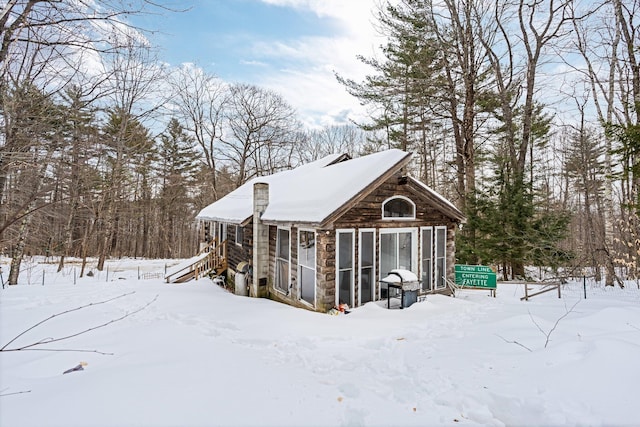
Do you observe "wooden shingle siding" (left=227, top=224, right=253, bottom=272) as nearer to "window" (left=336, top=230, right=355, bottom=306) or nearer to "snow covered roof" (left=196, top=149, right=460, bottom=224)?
"snow covered roof" (left=196, top=149, right=460, bottom=224)

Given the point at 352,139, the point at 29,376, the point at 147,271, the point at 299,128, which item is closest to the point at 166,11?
the point at 29,376

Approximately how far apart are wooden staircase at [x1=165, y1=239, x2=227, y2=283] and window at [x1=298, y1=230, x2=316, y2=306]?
23.9ft

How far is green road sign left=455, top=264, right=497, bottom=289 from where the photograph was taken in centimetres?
966

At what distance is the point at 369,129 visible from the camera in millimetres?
18859

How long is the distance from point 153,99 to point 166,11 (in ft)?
56.5

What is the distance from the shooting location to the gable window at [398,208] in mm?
8758

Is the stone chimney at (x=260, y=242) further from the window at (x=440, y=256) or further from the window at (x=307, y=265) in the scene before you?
the window at (x=440, y=256)

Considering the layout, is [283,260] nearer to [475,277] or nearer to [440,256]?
[440,256]

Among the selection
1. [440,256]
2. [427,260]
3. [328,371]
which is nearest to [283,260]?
[427,260]

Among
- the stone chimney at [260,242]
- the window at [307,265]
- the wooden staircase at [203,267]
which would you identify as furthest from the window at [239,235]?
the window at [307,265]

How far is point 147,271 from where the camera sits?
66.1 ft

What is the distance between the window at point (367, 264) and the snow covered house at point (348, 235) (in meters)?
0.03

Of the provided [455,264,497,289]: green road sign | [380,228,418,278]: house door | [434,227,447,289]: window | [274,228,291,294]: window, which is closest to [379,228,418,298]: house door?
[380,228,418,278]: house door

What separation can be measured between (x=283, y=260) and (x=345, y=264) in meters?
2.55
